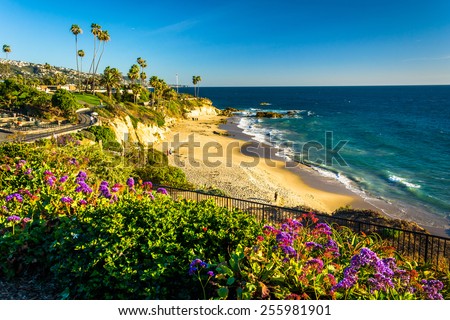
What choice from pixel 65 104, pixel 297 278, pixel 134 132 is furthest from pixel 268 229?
pixel 134 132

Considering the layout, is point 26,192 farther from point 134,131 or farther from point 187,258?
Answer: point 134,131

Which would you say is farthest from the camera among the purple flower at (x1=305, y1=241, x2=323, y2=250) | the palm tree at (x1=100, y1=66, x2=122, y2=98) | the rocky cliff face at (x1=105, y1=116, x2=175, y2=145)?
the palm tree at (x1=100, y1=66, x2=122, y2=98)

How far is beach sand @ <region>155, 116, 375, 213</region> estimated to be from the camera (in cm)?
2633

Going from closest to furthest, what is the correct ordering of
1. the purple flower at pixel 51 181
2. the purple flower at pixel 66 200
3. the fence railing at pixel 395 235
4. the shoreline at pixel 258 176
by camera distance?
the purple flower at pixel 66 200, the purple flower at pixel 51 181, the fence railing at pixel 395 235, the shoreline at pixel 258 176

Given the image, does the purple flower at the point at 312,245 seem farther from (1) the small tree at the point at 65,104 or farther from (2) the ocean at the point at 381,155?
(1) the small tree at the point at 65,104

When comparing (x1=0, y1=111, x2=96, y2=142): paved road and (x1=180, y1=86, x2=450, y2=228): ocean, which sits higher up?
(x1=0, y1=111, x2=96, y2=142): paved road

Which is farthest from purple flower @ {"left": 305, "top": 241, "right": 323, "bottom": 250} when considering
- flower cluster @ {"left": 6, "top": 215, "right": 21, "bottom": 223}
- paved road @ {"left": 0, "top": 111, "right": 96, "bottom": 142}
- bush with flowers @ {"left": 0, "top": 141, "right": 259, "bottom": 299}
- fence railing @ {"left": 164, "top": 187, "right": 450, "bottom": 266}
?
paved road @ {"left": 0, "top": 111, "right": 96, "bottom": 142}

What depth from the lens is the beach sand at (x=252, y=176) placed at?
26330mm

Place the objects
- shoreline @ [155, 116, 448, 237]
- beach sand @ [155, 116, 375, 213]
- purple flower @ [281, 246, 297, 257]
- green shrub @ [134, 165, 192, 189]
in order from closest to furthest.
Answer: purple flower @ [281, 246, 297, 257] < green shrub @ [134, 165, 192, 189] < shoreline @ [155, 116, 448, 237] < beach sand @ [155, 116, 375, 213]

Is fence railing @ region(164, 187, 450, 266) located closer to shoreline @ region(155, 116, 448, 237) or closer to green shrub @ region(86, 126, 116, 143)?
shoreline @ region(155, 116, 448, 237)

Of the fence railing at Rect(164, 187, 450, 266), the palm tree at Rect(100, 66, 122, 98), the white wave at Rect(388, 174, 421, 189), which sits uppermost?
the palm tree at Rect(100, 66, 122, 98)

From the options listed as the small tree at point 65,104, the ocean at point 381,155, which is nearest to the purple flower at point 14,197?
the ocean at point 381,155

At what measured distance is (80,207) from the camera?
23.1 feet
